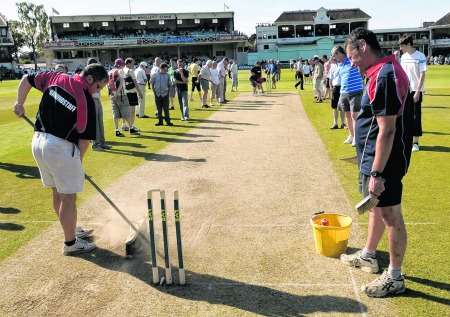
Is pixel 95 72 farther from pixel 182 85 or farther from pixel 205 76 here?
pixel 205 76

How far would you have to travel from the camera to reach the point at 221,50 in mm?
85938

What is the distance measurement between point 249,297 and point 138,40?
81.4 meters

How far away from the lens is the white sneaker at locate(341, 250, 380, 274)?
4285 mm

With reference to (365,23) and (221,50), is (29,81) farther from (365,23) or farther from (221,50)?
(365,23)

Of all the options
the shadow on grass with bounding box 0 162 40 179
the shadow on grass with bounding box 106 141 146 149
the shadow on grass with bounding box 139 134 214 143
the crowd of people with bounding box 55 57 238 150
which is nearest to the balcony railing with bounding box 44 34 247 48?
the crowd of people with bounding box 55 57 238 150

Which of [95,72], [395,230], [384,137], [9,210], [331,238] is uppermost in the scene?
[95,72]

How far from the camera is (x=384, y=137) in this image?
3.51m

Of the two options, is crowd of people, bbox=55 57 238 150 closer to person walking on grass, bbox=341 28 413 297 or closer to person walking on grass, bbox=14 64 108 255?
person walking on grass, bbox=14 64 108 255

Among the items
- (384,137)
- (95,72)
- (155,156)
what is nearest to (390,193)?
(384,137)

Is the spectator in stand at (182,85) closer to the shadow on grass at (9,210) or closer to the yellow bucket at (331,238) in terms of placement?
the shadow on grass at (9,210)

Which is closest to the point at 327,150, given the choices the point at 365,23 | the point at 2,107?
the point at 2,107

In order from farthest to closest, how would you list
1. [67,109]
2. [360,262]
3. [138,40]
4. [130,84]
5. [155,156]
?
[138,40] → [130,84] → [155,156] → [67,109] → [360,262]

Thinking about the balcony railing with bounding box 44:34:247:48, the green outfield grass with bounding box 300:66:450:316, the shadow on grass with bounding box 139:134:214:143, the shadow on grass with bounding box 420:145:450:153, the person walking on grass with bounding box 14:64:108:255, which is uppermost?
the balcony railing with bounding box 44:34:247:48

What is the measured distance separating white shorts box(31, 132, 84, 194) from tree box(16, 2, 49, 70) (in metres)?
101
